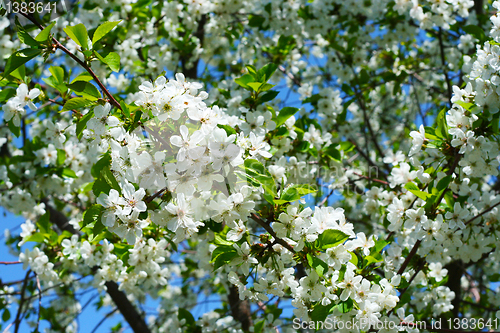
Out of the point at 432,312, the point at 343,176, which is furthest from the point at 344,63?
the point at 432,312

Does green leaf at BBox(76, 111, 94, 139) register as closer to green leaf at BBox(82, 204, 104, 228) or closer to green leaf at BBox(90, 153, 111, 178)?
green leaf at BBox(90, 153, 111, 178)

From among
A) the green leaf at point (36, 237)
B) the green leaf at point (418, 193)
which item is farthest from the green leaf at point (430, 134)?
the green leaf at point (36, 237)

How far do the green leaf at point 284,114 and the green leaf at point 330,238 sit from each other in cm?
95

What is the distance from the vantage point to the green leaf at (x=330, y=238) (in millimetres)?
1764

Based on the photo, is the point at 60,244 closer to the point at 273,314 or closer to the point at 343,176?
the point at 273,314

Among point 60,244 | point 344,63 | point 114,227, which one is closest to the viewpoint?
point 114,227

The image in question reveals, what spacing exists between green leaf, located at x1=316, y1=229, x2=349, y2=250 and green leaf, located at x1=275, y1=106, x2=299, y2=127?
948mm

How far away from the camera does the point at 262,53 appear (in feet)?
14.3

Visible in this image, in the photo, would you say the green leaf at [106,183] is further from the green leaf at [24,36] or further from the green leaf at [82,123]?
the green leaf at [24,36]

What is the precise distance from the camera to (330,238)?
5.82 feet

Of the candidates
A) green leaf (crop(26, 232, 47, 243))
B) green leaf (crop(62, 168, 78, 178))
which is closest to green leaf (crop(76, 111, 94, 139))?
green leaf (crop(26, 232, 47, 243))

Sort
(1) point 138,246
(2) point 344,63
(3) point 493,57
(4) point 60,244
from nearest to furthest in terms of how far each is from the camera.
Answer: (3) point 493,57 < (1) point 138,246 < (4) point 60,244 < (2) point 344,63

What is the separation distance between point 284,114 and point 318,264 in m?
1.09

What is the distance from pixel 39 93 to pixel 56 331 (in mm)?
3619
